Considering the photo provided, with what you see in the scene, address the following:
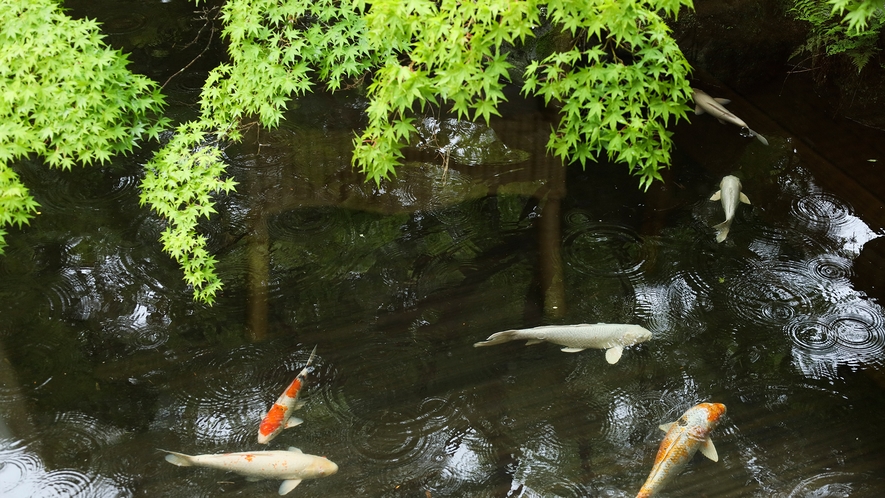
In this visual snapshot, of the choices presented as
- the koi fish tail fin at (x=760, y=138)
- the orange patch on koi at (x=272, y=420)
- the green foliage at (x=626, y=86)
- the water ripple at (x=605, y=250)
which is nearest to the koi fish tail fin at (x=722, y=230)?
the water ripple at (x=605, y=250)

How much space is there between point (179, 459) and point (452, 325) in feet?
6.93

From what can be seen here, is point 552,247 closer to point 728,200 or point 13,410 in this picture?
point 728,200

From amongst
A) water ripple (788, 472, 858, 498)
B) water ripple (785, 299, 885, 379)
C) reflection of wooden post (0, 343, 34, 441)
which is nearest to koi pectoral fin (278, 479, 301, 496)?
reflection of wooden post (0, 343, 34, 441)

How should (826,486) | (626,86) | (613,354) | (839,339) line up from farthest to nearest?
(839,339)
(613,354)
(826,486)
(626,86)

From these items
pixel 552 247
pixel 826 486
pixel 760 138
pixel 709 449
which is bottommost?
pixel 826 486

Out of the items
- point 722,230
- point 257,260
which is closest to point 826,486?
point 722,230

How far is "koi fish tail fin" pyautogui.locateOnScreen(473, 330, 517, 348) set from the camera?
15.5 feet

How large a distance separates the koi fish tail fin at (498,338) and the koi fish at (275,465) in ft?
4.55

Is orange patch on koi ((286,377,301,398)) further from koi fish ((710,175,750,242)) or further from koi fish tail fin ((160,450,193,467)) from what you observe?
koi fish ((710,175,750,242))

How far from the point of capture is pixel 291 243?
5.63 metres

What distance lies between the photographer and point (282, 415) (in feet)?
14.1

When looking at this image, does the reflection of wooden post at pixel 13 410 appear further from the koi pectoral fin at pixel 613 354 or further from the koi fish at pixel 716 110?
the koi fish at pixel 716 110

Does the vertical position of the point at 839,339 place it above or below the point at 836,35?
below

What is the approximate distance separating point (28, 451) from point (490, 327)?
330cm
